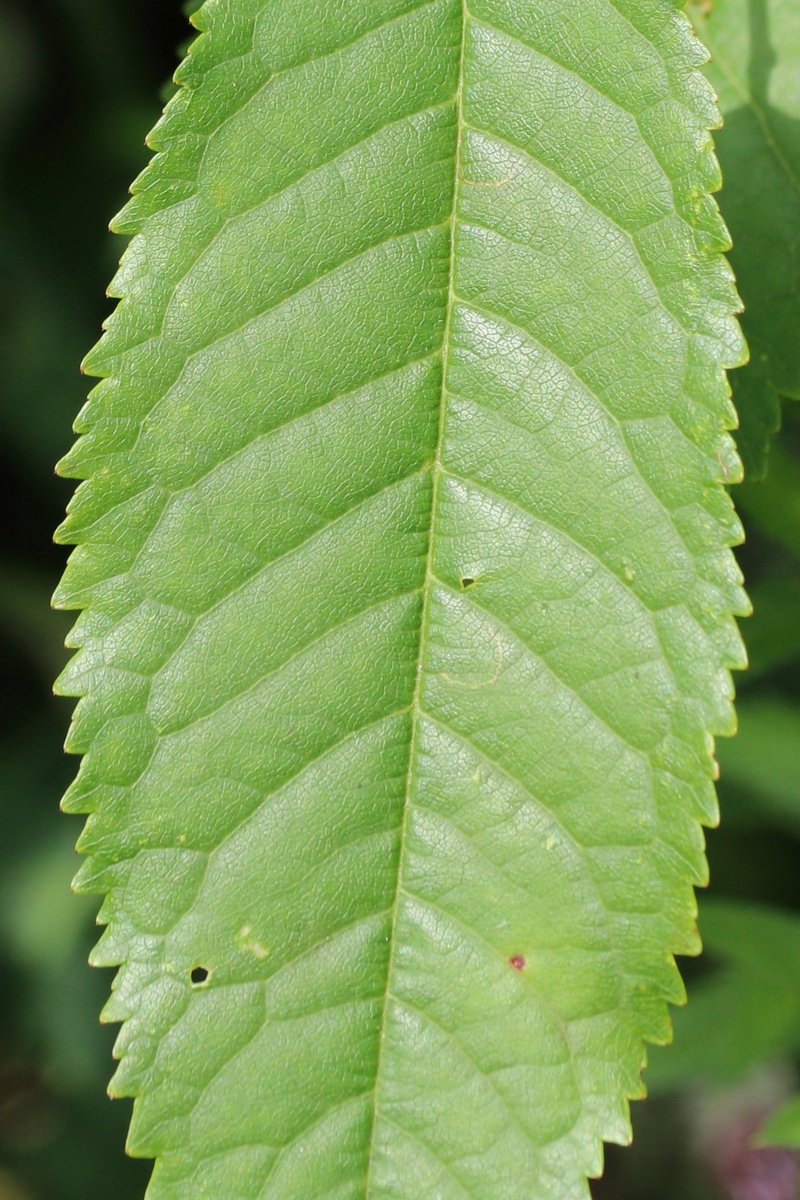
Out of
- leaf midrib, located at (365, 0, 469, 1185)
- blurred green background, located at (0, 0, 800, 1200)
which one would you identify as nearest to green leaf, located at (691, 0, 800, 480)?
leaf midrib, located at (365, 0, 469, 1185)

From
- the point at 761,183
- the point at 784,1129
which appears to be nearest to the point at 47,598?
the point at 784,1129

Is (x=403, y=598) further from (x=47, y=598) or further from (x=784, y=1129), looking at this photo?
(x=47, y=598)

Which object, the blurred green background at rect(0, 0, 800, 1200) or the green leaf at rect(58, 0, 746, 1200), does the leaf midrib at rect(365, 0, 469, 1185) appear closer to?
the green leaf at rect(58, 0, 746, 1200)

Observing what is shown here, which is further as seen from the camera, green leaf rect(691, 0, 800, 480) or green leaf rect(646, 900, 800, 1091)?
green leaf rect(646, 900, 800, 1091)

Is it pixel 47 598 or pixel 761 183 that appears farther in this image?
pixel 47 598

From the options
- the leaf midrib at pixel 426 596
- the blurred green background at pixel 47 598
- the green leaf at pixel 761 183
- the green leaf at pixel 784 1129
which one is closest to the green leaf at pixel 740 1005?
the green leaf at pixel 784 1129

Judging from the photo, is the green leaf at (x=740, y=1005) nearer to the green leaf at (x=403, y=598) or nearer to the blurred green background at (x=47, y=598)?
the blurred green background at (x=47, y=598)

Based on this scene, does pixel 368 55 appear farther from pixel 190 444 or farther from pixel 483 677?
pixel 483 677
